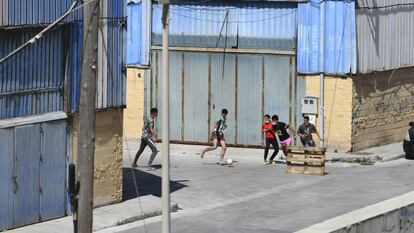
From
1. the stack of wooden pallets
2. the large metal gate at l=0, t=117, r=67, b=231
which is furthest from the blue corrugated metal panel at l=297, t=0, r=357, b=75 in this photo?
the large metal gate at l=0, t=117, r=67, b=231

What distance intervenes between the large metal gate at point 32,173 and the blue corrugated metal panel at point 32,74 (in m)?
0.41

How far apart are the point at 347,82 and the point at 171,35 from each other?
6.07m

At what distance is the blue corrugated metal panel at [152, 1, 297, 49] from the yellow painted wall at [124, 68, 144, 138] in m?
1.40

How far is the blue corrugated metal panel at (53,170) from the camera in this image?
22.0 metres

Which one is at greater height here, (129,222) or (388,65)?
(388,65)

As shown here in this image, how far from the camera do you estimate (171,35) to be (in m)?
35.8

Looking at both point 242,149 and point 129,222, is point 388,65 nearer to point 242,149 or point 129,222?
point 242,149

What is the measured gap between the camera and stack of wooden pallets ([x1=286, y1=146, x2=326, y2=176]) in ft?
97.3

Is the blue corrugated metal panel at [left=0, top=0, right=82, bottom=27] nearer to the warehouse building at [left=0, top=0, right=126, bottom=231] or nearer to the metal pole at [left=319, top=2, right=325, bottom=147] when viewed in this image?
the warehouse building at [left=0, top=0, right=126, bottom=231]

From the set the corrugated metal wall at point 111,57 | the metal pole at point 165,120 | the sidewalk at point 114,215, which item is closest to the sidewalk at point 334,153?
the sidewalk at point 114,215

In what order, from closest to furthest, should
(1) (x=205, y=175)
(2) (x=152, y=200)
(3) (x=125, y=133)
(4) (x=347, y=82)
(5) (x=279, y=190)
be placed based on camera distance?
1. (2) (x=152, y=200)
2. (5) (x=279, y=190)
3. (1) (x=205, y=175)
4. (4) (x=347, y=82)
5. (3) (x=125, y=133)

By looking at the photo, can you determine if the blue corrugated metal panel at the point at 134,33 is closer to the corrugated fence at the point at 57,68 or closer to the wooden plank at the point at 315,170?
the wooden plank at the point at 315,170

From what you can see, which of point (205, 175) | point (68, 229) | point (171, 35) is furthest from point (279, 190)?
point (171, 35)

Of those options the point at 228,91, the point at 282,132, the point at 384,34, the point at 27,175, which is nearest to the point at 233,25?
the point at 228,91
